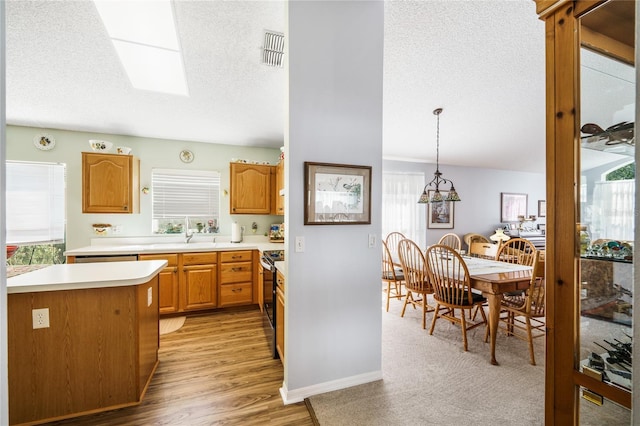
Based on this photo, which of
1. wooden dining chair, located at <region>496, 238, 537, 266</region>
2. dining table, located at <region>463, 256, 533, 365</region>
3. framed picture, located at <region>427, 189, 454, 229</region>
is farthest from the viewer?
framed picture, located at <region>427, 189, 454, 229</region>

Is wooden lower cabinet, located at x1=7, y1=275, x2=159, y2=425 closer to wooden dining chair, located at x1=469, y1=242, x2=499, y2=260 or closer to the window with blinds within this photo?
the window with blinds

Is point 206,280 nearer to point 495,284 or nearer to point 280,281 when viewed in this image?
point 280,281

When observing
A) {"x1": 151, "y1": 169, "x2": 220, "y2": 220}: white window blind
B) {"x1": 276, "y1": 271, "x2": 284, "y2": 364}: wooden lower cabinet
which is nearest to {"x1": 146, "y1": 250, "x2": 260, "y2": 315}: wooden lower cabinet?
{"x1": 151, "y1": 169, "x2": 220, "y2": 220}: white window blind

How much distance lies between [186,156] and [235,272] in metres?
2.00

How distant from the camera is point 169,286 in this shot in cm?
335

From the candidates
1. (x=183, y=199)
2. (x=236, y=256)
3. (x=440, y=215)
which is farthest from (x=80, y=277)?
(x=440, y=215)

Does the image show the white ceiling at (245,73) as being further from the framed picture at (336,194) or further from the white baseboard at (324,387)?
the white baseboard at (324,387)

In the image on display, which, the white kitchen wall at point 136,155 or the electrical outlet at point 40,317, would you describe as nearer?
the electrical outlet at point 40,317

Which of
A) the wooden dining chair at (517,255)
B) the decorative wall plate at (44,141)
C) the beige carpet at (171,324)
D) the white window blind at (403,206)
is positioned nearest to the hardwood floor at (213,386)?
the beige carpet at (171,324)

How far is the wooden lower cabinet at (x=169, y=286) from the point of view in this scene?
3318 millimetres

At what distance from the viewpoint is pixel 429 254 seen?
2.85m

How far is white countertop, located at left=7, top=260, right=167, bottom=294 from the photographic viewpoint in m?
1.59

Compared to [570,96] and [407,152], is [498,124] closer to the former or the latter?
[407,152]

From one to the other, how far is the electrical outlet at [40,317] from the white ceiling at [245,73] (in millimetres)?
2259
